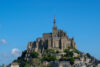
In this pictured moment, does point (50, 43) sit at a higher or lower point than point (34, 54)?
higher

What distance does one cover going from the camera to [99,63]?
83250 mm

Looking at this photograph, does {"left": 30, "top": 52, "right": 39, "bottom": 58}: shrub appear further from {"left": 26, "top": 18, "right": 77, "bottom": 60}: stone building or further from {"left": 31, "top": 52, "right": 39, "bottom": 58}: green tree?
{"left": 26, "top": 18, "right": 77, "bottom": 60}: stone building

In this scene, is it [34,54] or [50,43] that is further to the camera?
[50,43]

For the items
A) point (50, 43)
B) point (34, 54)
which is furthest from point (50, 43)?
point (34, 54)

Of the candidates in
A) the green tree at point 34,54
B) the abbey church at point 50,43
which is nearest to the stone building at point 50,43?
the abbey church at point 50,43

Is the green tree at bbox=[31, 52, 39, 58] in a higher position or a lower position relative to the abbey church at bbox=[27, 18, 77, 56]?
lower

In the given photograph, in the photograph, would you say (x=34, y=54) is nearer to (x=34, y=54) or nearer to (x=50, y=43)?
(x=34, y=54)

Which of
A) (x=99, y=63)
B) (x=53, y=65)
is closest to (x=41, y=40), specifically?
(x=53, y=65)

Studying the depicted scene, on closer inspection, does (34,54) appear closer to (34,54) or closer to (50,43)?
(34,54)

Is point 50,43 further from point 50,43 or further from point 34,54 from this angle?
point 34,54

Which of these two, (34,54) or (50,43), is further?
(50,43)

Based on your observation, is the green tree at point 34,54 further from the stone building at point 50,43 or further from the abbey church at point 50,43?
the abbey church at point 50,43

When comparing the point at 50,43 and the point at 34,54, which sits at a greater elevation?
the point at 50,43

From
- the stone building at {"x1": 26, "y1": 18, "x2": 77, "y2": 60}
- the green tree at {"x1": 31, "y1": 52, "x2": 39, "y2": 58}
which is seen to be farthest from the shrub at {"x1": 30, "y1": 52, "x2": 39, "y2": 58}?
the stone building at {"x1": 26, "y1": 18, "x2": 77, "y2": 60}
